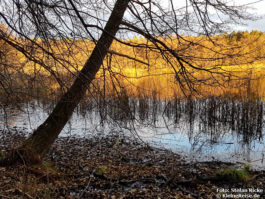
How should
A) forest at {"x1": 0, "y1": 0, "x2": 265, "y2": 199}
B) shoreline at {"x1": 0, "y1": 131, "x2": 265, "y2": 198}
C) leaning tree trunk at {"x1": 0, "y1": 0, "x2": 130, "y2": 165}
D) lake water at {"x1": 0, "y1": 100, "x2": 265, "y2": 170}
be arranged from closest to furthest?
1. forest at {"x1": 0, "y1": 0, "x2": 265, "y2": 199}
2. shoreline at {"x1": 0, "y1": 131, "x2": 265, "y2": 198}
3. leaning tree trunk at {"x1": 0, "y1": 0, "x2": 130, "y2": 165}
4. lake water at {"x1": 0, "y1": 100, "x2": 265, "y2": 170}

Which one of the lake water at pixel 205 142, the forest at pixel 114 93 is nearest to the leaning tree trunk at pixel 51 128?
the forest at pixel 114 93

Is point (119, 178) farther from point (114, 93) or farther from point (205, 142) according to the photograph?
point (205, 142)

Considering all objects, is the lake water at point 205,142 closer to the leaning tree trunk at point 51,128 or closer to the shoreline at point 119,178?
the shoreline at point 119,178

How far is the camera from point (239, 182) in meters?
3.91

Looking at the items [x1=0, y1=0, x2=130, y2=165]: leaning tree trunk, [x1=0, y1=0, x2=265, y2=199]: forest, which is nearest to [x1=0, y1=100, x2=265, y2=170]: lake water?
[x1=0, y1=0, x2=265, y2=199]: forest

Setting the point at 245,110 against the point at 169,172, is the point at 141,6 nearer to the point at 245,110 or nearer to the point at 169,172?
the point at 169,172

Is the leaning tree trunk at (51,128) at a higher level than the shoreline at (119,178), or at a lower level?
higher

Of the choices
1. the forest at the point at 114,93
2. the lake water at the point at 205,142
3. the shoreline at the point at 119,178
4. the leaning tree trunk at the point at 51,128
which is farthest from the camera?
the lake water at the point at 205,142

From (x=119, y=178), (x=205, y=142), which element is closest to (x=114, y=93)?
(x=119, y=178)

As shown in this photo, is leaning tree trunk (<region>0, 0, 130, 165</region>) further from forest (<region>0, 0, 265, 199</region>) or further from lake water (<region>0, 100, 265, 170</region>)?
lake water (<region>0, 100, 265, 170</region>)

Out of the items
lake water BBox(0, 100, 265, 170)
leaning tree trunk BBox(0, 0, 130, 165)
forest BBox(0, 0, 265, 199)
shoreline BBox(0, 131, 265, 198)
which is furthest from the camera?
lake water BBox(0, 100, 265, 170)

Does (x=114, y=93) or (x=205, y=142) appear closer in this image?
(x=114, y=93)

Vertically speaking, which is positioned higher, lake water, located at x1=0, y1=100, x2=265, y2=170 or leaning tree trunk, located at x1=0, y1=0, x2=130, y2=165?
leaning tree trunk, located at x1=0, y1=0, x2=130, y2=165

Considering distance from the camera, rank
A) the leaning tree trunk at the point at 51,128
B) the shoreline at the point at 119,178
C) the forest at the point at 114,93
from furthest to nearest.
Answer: the leaning tree trunk at the point at 51,128, the shoreline at the point at 119,178, the forest at the point at 114,93
